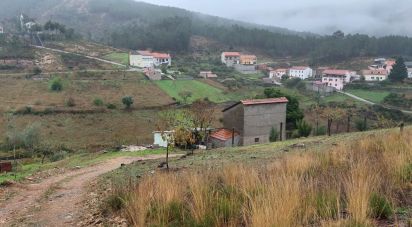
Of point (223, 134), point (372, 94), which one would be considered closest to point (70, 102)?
point (223, 134)

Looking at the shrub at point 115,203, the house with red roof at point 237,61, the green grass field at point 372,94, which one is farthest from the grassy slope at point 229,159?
the house with red roof at point 237,61

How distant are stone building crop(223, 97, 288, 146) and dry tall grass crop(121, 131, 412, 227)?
27.1 meters

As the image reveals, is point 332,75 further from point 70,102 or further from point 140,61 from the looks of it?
point 70,102

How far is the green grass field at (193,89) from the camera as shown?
64.2 m

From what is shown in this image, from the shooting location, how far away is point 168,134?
1673 cm

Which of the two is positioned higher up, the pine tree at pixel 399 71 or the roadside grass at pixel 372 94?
the pine tree at pixel 399 71

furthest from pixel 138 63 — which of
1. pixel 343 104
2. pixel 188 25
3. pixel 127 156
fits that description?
pixel 127 156

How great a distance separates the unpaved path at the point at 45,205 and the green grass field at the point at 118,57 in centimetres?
7614

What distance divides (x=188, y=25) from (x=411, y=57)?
73107mm

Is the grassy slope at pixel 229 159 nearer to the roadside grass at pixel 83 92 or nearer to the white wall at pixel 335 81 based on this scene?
the roadside grass at pixel 83 92

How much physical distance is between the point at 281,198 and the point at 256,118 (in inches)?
1201

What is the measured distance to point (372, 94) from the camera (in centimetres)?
7700

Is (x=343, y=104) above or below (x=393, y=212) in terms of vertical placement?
below

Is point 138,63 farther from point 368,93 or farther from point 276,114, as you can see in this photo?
point 276,114
